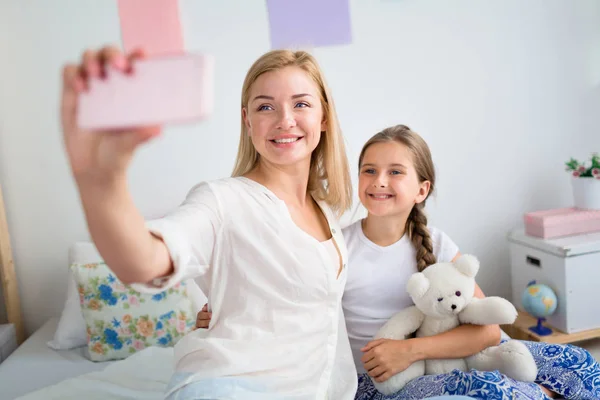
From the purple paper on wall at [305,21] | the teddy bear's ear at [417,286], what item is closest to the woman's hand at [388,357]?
the teddy bear's ear at [417,286]

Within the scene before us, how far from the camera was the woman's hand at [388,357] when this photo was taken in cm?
123

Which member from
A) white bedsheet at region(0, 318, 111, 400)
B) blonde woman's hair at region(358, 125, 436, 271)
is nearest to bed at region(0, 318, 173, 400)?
white bedsheet at region(0, 318, 111, 400)

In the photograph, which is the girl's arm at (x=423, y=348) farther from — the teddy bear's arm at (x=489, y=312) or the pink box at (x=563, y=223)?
the pink box at (x=563, y=223)

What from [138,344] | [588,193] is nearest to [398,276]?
[138,344]

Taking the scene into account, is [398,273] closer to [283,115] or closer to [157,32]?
[283,115]

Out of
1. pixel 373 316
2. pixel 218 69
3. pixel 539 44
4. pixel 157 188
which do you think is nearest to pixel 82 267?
pixel 157 188

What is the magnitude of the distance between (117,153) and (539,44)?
243 centimetres

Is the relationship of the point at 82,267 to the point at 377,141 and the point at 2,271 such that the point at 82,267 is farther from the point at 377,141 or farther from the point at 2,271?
the point at 377,141

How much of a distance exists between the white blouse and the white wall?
128 centimetres

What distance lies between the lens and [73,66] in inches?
18.0

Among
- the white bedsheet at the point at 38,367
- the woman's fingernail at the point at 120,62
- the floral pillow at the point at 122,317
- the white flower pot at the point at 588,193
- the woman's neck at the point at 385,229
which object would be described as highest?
the woman's fingernail at the point at 120,62

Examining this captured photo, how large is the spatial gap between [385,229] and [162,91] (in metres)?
1.08

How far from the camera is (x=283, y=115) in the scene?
3.49 feet

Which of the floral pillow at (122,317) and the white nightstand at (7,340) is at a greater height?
the floral pillow at (122,317)
